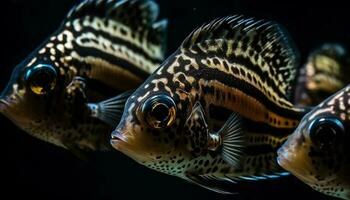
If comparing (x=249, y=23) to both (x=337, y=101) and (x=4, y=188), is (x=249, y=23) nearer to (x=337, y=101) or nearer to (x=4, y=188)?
(x=337, y=101)

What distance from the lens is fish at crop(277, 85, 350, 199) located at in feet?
11.0

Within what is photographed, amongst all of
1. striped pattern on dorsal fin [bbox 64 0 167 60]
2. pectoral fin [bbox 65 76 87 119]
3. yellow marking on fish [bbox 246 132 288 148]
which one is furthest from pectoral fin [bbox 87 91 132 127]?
yellow marking on fish [bbox 246 132 288 148]

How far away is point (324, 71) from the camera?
20.4 feet

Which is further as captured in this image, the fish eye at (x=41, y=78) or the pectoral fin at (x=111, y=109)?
the fish eye at (x=41, y=78)

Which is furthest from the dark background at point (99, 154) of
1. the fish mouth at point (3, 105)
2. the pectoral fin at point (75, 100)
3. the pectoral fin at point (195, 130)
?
the fish mouth at point (3, 105)

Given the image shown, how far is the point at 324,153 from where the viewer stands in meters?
3.38

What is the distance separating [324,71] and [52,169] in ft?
12.4

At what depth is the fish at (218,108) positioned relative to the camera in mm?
3564

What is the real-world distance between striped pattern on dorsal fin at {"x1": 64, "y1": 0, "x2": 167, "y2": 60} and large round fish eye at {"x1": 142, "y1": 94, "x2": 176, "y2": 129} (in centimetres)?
152

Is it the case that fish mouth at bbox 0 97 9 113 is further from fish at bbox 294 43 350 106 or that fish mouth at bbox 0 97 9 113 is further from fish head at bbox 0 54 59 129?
fish at bbox 294 43 350 106

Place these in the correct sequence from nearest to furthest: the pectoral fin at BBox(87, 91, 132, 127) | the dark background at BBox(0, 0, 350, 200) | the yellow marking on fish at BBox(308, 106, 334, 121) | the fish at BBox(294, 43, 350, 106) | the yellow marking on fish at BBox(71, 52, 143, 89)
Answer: the yellow marking on fish at BBox(308, 106, 334, 121) → the pectoral fin at BBox(87, 91, 132, 127) → the yellow marking on fish at BBox(71, 52, 143, 89) → the dark background at BBox(0, 0, 350, 200) → the fish at BBox(294, 43, 350, 106)

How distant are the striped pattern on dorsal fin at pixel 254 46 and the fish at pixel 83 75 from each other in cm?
87

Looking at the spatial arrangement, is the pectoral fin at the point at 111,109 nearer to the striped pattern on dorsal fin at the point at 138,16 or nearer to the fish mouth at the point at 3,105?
the fish mouth at the point at 3,105

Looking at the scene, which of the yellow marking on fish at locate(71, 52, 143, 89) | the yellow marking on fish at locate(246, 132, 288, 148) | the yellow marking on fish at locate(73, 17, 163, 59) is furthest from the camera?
the yellow marking on fish at locate(73, 17, 163, 59)
